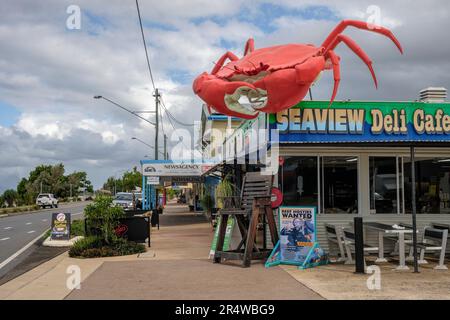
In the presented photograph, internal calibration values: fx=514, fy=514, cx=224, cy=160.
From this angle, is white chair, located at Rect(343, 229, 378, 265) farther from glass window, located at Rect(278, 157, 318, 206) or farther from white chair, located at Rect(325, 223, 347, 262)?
glass window, located at Rect(278, 157, 318, 206)

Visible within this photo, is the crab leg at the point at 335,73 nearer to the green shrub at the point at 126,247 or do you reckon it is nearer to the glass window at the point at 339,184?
the glass window at the point at 339,184

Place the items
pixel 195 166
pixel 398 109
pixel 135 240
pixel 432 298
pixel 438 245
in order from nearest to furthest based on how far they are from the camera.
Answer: pixel 432 298 → pixel 438 245 → pixel 398 109 → pixel 135 240 → pixel 195 166

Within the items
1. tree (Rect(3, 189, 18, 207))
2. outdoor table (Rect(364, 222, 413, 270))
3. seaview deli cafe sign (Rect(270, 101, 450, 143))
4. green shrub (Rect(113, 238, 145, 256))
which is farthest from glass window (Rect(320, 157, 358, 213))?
tree (Rect(3, 189, 18, 207))

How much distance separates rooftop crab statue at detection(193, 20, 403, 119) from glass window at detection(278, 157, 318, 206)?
161cm

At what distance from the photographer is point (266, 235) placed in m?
13.1

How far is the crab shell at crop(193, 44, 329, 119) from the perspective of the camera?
1179 cm

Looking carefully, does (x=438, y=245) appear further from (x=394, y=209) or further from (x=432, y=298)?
(x=432, y=298)

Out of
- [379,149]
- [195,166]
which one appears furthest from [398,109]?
[195,166]

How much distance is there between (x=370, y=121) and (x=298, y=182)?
248 cm

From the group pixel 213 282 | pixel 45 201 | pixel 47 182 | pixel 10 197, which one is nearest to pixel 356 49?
pixel 213 282

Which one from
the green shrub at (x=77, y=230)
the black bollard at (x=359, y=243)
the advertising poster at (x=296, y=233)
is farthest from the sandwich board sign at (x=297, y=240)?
the green shrub at (x=77, y=230)

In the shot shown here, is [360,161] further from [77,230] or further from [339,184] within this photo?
[77,230]

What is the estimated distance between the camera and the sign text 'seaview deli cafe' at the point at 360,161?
13.4 metres
